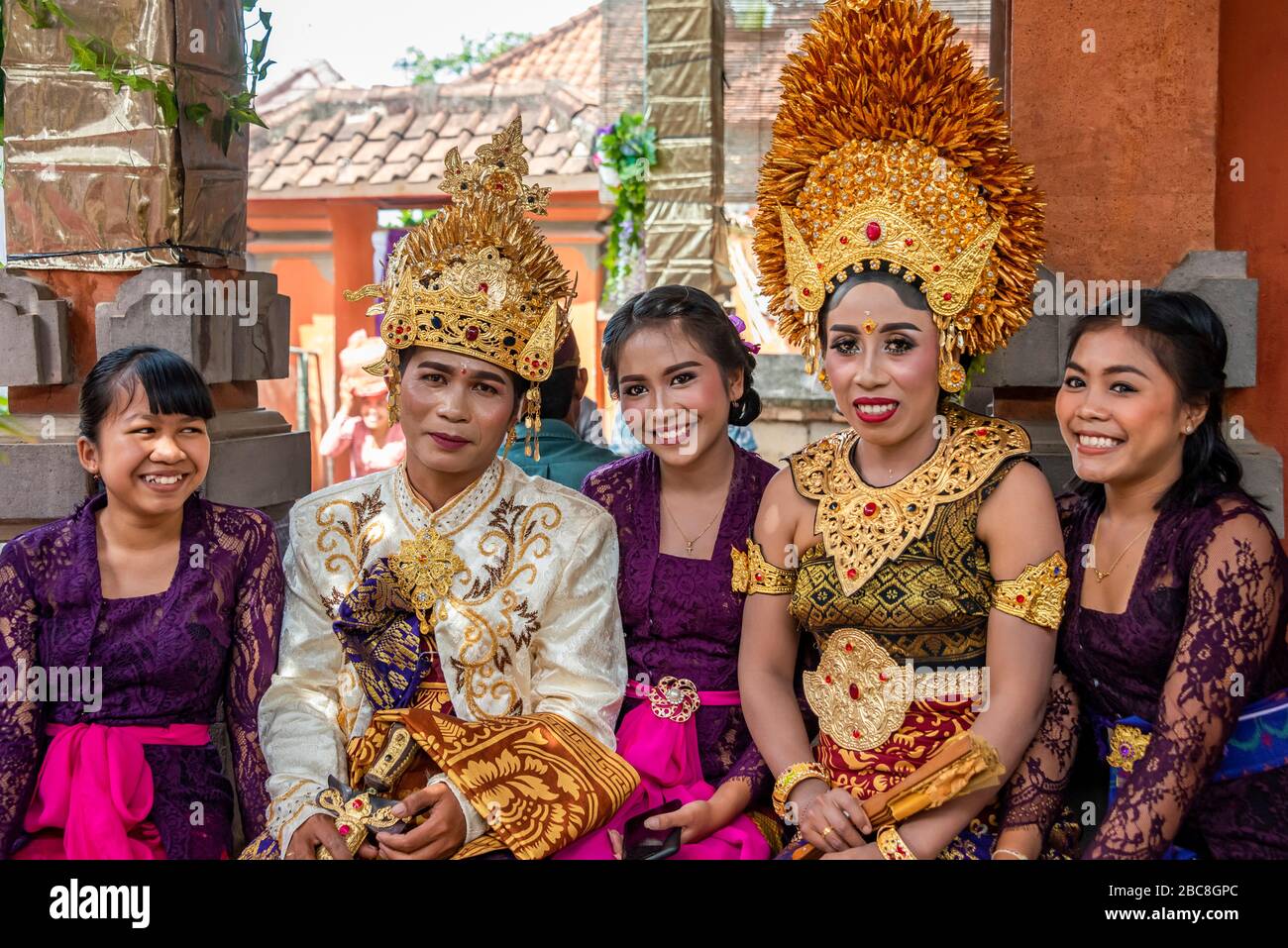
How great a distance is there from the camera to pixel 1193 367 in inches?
104

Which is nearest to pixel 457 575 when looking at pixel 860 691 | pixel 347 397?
pixel 860 691

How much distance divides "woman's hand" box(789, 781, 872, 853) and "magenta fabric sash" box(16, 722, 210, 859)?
1503mm

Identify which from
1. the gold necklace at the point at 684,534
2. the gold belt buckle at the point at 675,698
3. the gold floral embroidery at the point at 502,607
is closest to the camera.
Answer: the gold floral embroidery at the point at 502,607

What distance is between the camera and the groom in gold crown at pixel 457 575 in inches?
109

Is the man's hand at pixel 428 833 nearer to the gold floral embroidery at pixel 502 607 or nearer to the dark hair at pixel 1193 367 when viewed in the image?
the gold floral embroidery at pixel 502 607

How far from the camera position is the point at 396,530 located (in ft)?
9.78

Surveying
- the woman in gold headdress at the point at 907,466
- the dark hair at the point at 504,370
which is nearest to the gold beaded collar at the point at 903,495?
the woman in gold headdress at the point at 907,466

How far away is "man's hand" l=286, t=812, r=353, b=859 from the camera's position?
2.59m

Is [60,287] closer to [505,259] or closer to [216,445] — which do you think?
[216,445]

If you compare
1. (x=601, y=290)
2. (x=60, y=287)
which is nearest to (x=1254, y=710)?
(x=60, y=287)

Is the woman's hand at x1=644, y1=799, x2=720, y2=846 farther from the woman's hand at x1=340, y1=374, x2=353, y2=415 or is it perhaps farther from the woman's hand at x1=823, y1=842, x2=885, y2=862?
the woman's hand at x1=340, y1=374, x2=353, y2=415

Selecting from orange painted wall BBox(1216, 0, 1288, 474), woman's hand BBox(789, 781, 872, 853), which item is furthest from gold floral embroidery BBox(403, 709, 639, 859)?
orange painted wall BBox(1216, 0, 1288, 474)

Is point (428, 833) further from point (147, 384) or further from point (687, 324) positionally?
point (687, 324)

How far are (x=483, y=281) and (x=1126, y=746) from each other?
1842 millimetres
